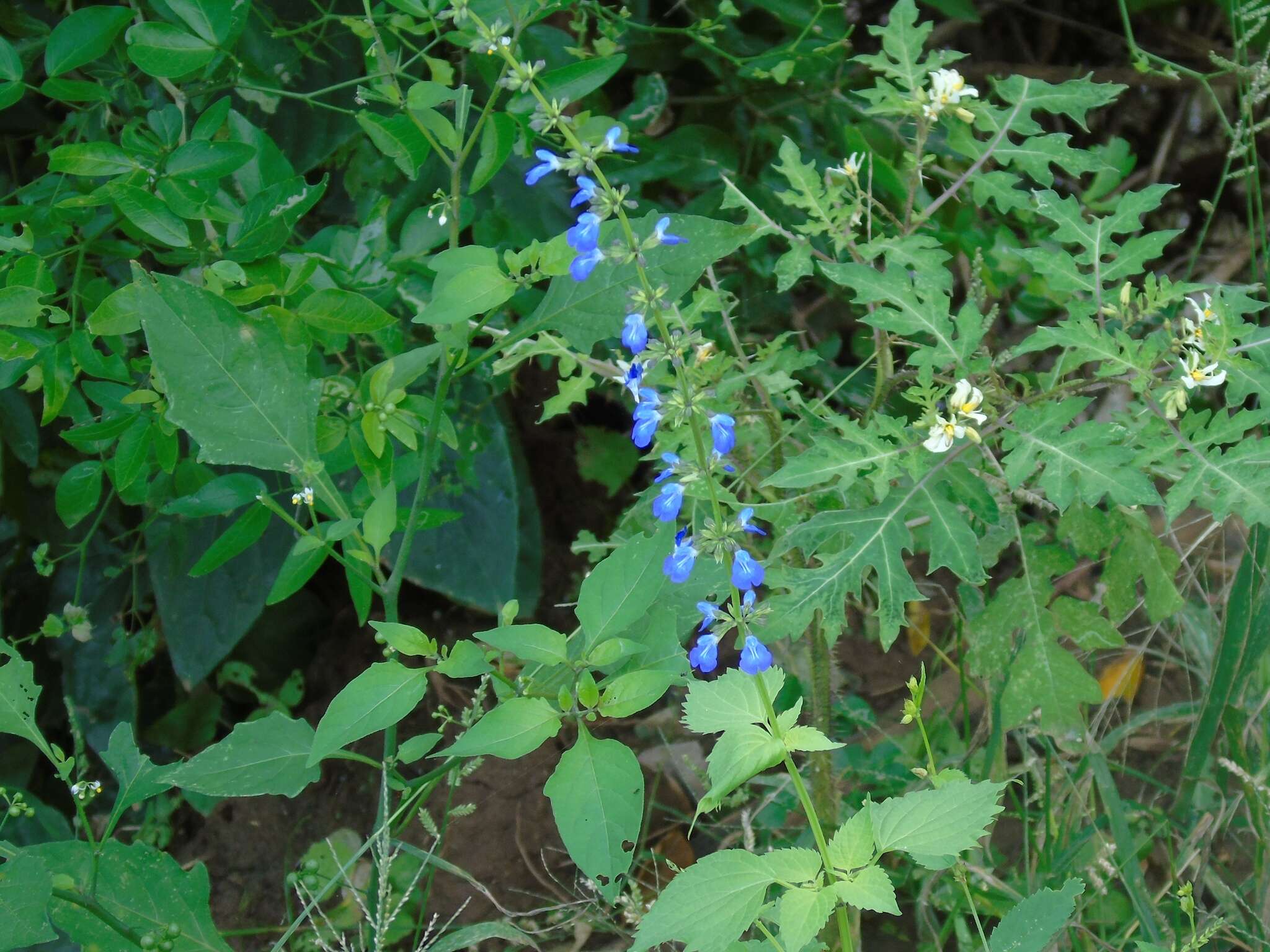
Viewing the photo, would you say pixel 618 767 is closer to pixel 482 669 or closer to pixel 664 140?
pixel 482 669

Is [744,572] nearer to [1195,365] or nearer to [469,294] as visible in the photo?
[469,294]

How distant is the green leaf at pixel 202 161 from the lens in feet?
4.57

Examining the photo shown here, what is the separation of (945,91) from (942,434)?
499 millimetres

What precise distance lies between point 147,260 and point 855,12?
1.88 meters

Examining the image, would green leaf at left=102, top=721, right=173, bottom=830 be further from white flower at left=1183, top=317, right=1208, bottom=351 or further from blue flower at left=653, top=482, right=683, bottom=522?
white flower at left=1183, top=317, right=1208, bottom=351

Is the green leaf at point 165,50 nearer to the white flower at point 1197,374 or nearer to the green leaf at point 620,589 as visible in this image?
the green leaf at point 620,589

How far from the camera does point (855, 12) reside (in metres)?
2.89

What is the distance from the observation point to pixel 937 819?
1.10 m

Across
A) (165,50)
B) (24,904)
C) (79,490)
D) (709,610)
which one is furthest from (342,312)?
(24,904)

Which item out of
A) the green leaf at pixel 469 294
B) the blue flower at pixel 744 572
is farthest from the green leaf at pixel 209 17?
the blue flower at pixel 744 572

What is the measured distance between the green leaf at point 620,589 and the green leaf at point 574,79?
0.61 m

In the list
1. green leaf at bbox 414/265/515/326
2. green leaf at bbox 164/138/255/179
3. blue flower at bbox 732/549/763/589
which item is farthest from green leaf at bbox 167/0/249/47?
blue flower at bbox 732/549/763/589

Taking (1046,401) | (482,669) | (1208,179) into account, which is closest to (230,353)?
(482,669)

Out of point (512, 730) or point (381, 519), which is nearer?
point (512, 730)
